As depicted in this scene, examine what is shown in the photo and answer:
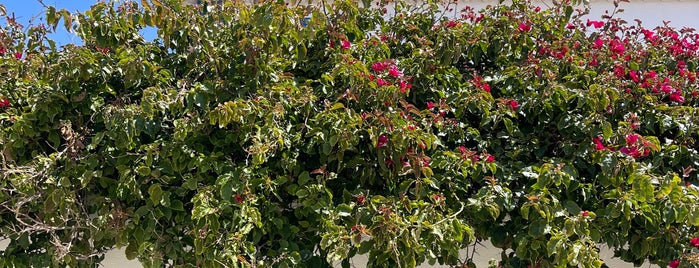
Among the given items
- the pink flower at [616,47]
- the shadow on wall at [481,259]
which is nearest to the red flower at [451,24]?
the pink flower at [616,47]

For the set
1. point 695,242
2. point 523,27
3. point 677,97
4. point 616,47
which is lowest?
point 695,242

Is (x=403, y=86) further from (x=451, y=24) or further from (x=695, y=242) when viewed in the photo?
(x=695, y=242)

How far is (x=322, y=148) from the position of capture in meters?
2.52

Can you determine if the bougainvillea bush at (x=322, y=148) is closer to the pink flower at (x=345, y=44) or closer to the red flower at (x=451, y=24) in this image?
the pink flower at (x=345, y=44)

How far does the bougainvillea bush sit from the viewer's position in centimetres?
244

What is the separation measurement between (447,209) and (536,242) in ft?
1.20

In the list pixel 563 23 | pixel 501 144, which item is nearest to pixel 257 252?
pixel 501 144

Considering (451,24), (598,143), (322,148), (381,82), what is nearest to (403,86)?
(381,82)

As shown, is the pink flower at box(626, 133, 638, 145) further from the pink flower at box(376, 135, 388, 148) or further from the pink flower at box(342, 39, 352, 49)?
the pink flower at box(342, 39, 352, 49)

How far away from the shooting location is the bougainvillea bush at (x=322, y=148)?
2441mm

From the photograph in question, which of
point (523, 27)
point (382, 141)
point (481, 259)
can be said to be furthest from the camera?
point (481, 259)

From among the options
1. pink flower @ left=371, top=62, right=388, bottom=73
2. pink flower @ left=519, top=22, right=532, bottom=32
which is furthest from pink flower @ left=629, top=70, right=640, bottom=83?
pink flower @ left=371, top=62, right=388, bottom=73

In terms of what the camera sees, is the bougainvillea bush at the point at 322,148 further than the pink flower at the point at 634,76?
No

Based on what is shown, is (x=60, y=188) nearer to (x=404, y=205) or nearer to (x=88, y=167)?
(x=88, y=167)
